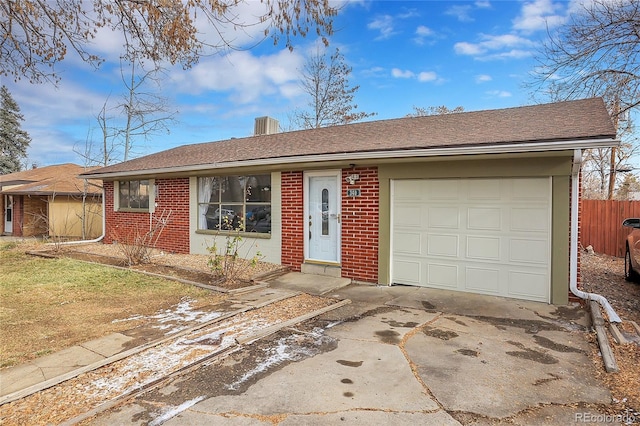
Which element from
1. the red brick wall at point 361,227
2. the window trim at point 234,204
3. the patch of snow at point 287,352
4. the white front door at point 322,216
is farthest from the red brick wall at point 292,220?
the patch of snow at point 287,352

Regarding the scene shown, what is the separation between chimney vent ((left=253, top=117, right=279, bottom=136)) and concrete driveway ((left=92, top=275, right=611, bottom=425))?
391 inches

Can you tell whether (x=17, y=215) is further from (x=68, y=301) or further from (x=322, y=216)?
(x=322, y=216)

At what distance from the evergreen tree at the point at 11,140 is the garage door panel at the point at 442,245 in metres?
43.2

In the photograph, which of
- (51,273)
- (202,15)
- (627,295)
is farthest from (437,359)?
(51,273)

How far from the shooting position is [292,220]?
8586 millimetres

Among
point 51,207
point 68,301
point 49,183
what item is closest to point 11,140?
point 49,183

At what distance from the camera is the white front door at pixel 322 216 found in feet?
26.3

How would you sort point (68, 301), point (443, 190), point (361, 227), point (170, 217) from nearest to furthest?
point (68, 301) < point (443, 190) < point (361, 227) < point (170, 217)

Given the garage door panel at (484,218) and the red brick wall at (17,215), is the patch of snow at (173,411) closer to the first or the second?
the garage door panel at (484,218)

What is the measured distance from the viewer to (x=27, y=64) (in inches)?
207

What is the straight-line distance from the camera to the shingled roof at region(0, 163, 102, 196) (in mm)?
17641

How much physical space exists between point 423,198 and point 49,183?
19353 millimetres

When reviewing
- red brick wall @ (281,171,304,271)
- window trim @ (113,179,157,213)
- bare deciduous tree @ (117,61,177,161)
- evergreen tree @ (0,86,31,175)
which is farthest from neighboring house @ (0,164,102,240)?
evergreen tree @ (0,86,31,175)

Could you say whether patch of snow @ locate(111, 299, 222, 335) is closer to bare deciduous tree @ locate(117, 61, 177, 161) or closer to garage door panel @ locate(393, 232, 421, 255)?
garage door panel @ locate(393, 232, 421, 255)
